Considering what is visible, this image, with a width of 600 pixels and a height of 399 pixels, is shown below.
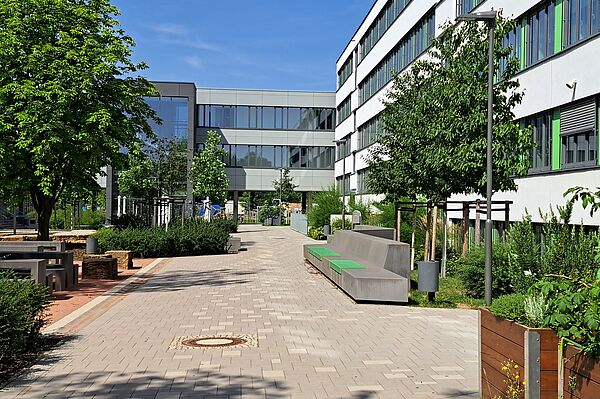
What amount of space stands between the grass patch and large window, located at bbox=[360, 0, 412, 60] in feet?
78.6

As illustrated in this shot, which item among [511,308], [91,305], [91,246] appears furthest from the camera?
[91,246]

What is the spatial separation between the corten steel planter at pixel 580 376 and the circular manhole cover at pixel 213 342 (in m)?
5.35

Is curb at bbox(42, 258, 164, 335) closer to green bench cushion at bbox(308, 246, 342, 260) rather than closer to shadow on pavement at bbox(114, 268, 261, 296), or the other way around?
shadow on pavement at bbox(114, 268, 261, 296)

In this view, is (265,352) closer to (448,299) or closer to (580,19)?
(448,299)

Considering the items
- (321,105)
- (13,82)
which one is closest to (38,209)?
(13,82)

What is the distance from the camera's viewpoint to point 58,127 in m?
19.3

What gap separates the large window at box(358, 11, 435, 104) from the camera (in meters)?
34.7

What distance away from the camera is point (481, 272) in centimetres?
1535

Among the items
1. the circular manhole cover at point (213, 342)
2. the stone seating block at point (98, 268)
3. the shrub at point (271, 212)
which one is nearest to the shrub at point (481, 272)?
the circular manhole cover at point (213, 342)

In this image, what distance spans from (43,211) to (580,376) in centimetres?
2145

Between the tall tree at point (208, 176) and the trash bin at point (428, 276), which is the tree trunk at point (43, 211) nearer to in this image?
the trash bin at point (428, 276)

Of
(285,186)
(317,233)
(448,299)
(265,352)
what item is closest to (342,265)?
(448,299)

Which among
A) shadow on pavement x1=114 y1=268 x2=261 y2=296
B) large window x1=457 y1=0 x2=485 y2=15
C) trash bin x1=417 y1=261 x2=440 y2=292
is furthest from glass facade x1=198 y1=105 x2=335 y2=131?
trash bin x1=417 y1=261 x2=440 y2=292

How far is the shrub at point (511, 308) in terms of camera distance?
5977 millimetres
